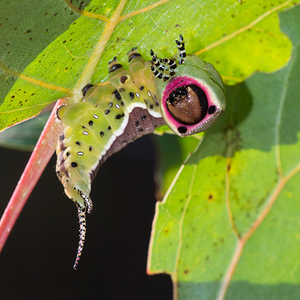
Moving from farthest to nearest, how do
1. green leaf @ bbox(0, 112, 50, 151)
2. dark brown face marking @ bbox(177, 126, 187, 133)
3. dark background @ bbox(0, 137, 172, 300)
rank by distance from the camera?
dark background @ bbox(0, 137, 172, 300), green leaf @ bbox(0, 112, 50, 151), dark brown face marking @ bbox(177, 126, 187, 133)

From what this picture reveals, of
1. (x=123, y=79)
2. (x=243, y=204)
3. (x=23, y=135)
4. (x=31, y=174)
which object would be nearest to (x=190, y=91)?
(x=123, y=79)

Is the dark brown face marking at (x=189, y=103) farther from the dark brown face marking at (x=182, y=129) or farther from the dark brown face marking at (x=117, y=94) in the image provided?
the dark brown face marking at (x=117, y=94)

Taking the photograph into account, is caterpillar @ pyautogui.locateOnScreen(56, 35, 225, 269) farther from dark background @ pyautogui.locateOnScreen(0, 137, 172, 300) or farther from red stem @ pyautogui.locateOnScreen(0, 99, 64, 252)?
dark background @ pyautogui.locateOnScreen(0, 137, 172, 300)

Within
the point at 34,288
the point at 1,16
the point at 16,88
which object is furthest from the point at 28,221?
the point at 1,16

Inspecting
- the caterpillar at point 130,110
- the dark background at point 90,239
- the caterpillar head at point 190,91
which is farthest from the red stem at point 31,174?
the dark background at point 90,239

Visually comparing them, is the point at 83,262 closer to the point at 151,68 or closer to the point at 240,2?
the point at 151,68

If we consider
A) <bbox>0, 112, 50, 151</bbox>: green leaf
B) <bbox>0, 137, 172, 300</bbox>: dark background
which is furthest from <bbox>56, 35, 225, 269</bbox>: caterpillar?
<bbox>0, 137, 172, 300</bbox>: dark background
